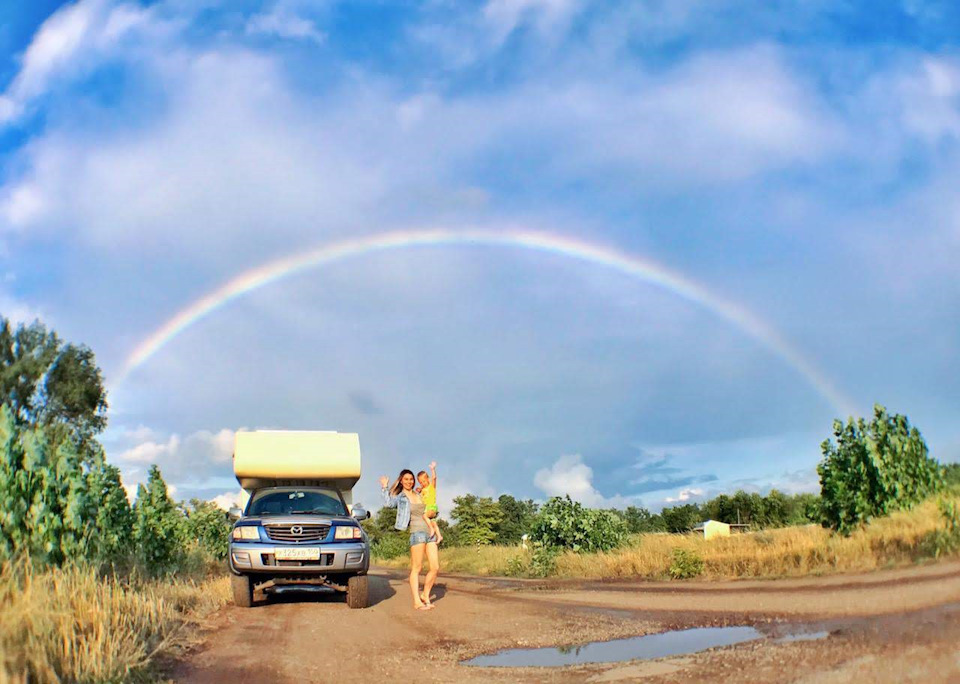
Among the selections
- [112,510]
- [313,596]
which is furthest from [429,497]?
[112,510]

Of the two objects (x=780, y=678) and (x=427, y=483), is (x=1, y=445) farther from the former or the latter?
(x=780, y=678)

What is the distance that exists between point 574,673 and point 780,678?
170 cm

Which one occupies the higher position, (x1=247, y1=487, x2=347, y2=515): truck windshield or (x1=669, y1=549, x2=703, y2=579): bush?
(x1=247, y1=487, x2=347, y2=515): truck windshield

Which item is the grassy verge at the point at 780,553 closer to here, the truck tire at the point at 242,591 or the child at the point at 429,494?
the child at the point at 429,494

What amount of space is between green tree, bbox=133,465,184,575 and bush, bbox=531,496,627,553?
1033 centimetres

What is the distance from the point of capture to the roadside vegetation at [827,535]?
48.0 feet

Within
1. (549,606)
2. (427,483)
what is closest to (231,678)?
(427,483)

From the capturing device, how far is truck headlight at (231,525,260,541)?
1151 cm

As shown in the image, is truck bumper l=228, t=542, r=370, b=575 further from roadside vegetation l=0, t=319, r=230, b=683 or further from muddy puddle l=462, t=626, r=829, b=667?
muddy puddle l=462, t=626, r=829, b=667

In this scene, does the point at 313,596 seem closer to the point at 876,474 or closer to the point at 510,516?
the point at 876,474

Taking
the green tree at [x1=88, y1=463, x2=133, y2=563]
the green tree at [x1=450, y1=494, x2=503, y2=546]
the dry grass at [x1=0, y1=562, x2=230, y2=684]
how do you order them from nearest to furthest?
the dry grass at [x1=0, y1=562, x2=230, y2=684] < the green tree at [x1=88, y1=463, x2=133, y2=563] < the green tree at [x1=450, y1=494, x2=503, y2=546]

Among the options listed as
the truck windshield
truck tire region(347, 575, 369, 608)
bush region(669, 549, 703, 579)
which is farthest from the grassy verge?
the truck windshield

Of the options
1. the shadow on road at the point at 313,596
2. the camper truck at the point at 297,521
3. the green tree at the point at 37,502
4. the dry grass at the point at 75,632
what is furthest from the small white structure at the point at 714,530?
the dry grass at the point at 75,632

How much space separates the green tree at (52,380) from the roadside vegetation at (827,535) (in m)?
32.3
